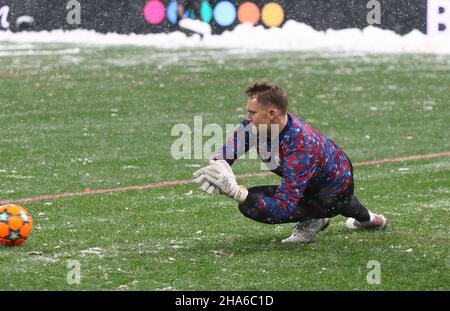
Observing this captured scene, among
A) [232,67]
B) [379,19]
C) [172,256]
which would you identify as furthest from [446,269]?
[379,19]

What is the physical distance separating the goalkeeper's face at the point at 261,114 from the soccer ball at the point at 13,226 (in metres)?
1.96

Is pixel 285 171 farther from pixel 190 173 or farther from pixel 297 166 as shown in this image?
pixel 190 173

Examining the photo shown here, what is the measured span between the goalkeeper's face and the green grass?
101 cm

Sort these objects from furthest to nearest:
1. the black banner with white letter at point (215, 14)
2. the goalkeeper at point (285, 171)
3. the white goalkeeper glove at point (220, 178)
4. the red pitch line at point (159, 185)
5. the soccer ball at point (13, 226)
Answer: the black banner with white letter at point (215, 14) → the red pitch line at point (159, 185) → the soccer ball at point (13, 226) → the goalkeeper at point (285, 171) → the white goalkeeper glove at point (220, 178)

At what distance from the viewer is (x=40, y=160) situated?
1294cm

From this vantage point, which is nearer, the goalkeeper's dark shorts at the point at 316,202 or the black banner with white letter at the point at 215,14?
the goalkeeper's dark shorts at the point at 316,202

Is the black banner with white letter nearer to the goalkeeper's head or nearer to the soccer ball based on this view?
the goalkeeper's head

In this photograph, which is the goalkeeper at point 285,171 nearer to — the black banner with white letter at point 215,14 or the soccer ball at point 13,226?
the soccer ball at point 13,226

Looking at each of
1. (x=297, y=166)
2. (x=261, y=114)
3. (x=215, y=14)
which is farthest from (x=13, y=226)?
(x=215, y=14)

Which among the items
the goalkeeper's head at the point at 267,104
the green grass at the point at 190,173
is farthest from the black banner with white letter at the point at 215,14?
the goalkeeper's head at the point at 267,104

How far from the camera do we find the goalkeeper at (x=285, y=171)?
770cm

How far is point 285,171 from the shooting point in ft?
25.4

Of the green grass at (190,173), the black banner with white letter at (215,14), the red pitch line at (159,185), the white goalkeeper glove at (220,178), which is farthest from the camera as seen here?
the black banner with white letter at (215,14)
